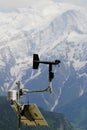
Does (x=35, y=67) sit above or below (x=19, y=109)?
above

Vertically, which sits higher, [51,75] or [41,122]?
[51,75]

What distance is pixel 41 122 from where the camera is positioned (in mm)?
24297

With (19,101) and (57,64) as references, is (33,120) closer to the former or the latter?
(19,101)

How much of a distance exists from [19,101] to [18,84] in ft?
2.81

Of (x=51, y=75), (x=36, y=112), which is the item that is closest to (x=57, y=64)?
(x=51, y=75)

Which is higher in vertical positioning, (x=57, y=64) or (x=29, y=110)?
(x=57, y=64)

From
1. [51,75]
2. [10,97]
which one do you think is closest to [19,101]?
[10,97]

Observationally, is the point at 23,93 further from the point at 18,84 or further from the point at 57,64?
the point at 57,64

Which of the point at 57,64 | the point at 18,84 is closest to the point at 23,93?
the point at 18,84

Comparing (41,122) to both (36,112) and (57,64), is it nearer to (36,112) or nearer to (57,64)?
(36,112)

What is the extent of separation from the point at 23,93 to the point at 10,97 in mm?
842

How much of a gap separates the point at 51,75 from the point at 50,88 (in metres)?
0.64

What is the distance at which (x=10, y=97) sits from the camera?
24.2 meters

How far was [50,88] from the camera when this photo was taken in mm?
24609
